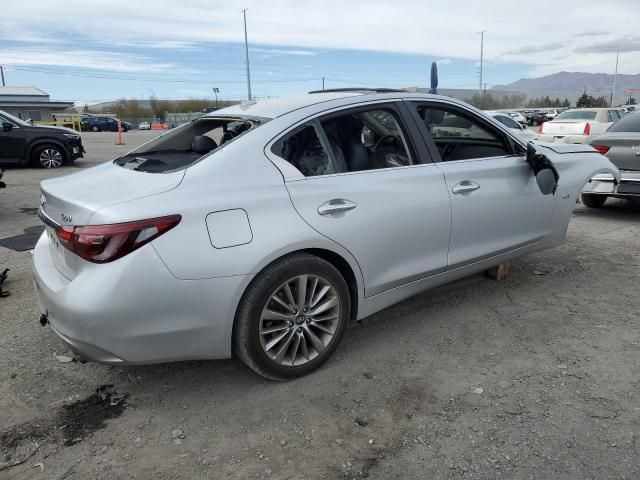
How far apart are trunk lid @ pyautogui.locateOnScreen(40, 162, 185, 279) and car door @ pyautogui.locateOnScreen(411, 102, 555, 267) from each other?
1.90 metres

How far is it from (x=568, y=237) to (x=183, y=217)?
5.30 metres

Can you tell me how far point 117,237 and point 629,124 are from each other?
24.8 ft

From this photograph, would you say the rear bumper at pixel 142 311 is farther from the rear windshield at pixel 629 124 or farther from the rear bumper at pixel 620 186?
the rear windshield at pixel 629 124

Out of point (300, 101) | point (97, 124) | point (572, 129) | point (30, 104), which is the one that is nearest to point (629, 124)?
point (572, 129)

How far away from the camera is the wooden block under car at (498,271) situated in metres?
4.78

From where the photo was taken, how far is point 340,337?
3367 mm

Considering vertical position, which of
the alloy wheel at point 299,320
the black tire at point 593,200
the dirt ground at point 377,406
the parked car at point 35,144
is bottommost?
the dirt ground at point 377,406

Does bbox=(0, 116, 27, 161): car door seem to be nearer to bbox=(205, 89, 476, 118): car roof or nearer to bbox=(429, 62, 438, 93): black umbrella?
bbox=(429, 62, 438, 93): black umbrella

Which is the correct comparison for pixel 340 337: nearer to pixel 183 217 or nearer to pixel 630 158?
pixel 183 217

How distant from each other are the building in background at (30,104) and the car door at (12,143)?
2032 inches

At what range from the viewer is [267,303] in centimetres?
294

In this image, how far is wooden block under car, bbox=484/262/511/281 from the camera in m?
4.78

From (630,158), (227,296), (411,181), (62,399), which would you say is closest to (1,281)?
(62,399)

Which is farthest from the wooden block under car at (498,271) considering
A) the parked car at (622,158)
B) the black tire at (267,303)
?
the parked car at (622,158)
